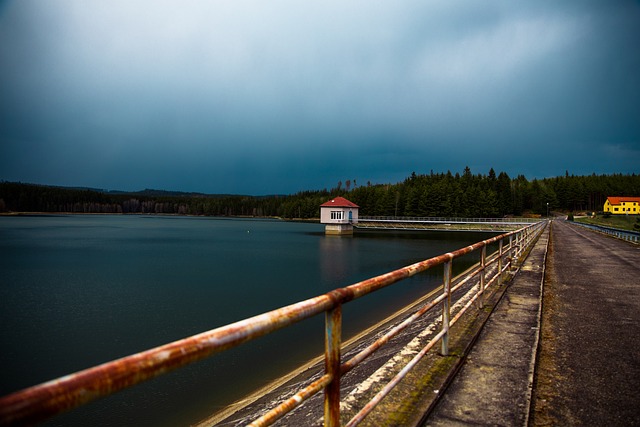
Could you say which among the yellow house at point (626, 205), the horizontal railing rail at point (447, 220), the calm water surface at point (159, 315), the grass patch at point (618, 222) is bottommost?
the calm water surface at point (159, 315)

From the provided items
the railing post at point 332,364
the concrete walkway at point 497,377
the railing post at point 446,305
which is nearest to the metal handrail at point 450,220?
the concrete walkway at point 497,377

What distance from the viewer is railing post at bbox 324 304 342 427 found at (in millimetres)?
2035

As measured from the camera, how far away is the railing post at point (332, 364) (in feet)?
6.68

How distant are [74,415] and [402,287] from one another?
1771cm

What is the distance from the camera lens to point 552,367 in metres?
4.38

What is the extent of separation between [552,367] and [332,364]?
3612 mm

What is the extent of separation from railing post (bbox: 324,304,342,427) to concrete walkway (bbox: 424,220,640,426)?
1.55 metres

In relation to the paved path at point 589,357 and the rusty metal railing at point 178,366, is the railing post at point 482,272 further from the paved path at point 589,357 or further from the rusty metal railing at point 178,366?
the rusty metal railing at point 178,366

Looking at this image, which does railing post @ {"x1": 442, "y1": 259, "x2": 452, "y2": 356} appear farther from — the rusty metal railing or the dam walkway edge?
the rusty metal railing

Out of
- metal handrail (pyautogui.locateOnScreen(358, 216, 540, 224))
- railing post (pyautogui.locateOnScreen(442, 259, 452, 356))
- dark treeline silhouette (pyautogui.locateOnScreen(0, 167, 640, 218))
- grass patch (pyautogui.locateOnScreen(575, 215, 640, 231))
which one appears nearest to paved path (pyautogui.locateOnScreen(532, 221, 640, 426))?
railing post (pyautogui.locateOnScreen(442, 259, 452, 356))

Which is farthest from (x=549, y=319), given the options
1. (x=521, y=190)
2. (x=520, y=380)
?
(x=521, y=190)

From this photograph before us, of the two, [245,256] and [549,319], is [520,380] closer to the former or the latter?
[549,319]

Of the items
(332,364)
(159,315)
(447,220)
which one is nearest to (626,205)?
(447,220)

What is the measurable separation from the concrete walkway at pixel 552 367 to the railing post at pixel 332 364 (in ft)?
5.08
